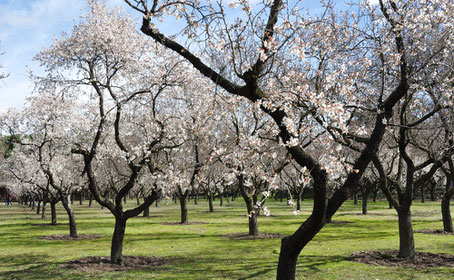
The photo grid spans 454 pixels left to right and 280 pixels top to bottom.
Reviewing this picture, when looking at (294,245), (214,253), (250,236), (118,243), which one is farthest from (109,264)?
(250,236)

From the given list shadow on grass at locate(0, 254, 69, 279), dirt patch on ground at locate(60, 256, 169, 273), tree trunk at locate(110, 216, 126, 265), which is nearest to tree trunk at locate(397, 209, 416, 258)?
dirt patch on ground at locate(60, 256, 169, 273)

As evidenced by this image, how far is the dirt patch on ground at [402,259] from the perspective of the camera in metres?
14.9

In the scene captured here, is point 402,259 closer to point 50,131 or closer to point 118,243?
point 118,243

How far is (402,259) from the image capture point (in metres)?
15.9

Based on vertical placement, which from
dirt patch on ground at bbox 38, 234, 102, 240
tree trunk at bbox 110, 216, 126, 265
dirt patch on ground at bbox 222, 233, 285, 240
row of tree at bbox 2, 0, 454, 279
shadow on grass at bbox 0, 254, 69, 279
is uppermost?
row of tree at bbox 2, 0, 454, 279

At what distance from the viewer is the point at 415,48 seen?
1245cm

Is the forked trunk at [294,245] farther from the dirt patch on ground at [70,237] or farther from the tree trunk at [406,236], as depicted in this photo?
the dirt patch on ground at [70,237]

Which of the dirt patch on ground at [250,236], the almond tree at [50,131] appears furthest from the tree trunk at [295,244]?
the almond tree at [50,131]

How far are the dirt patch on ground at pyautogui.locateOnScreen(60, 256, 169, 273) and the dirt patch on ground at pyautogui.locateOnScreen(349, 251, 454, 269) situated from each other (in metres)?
8.80

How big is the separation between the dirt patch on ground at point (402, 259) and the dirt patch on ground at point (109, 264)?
880cm

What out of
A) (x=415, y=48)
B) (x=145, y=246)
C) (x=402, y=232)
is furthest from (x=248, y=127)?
(x=415, y=48)

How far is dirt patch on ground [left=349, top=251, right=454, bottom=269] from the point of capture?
14.9m

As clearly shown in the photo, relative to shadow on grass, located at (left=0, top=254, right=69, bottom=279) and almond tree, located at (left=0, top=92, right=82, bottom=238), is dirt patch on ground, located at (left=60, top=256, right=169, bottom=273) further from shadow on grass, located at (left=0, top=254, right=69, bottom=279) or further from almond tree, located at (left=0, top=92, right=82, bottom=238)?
almond tree, located at (left=0, top=92, right=82, bottom=238)

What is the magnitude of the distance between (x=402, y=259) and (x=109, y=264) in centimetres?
1247
